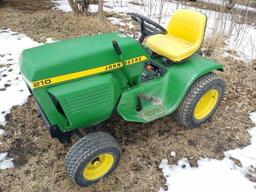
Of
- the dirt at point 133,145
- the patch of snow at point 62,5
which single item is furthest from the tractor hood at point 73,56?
the patch of snow at point 62,5

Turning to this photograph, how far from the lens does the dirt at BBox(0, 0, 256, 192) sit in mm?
2236

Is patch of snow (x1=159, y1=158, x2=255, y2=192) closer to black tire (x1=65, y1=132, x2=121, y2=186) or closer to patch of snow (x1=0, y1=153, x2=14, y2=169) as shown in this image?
black tire (x1=65, y1=132, x2=121, y2=186)

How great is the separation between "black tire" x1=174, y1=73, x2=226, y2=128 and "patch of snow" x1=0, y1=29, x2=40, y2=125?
1.64m

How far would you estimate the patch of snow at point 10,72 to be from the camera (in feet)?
10.1

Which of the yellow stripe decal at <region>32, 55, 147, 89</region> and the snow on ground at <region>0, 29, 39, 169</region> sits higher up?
the yellow stripe decal at <region>32, 55, 147, 89</region>

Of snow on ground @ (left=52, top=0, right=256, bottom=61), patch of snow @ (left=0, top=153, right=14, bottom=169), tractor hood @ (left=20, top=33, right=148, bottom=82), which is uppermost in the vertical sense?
tractor hood @ (left=20, top=33, right=148, bottom=82)

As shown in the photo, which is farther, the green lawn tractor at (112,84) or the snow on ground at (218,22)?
the snow on ground at (218,22)

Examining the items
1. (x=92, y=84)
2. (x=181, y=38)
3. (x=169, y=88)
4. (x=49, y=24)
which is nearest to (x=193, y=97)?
(x=169, y=88)

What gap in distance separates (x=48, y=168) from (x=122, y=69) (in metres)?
0.98

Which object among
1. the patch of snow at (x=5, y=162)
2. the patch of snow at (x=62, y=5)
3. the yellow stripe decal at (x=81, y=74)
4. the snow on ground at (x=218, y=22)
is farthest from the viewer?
the patch of snow at (x=62, y=5)

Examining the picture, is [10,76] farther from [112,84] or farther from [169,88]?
[169,88]

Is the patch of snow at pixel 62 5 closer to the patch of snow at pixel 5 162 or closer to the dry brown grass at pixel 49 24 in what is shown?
the dry brown grass at pixel 49 24

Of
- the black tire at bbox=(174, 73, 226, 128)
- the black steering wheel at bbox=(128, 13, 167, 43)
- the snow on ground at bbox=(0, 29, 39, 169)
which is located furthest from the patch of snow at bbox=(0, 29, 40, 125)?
the black tire at bbox=(174, 73, 226, 128)

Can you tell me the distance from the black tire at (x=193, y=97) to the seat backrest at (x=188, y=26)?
319mm
